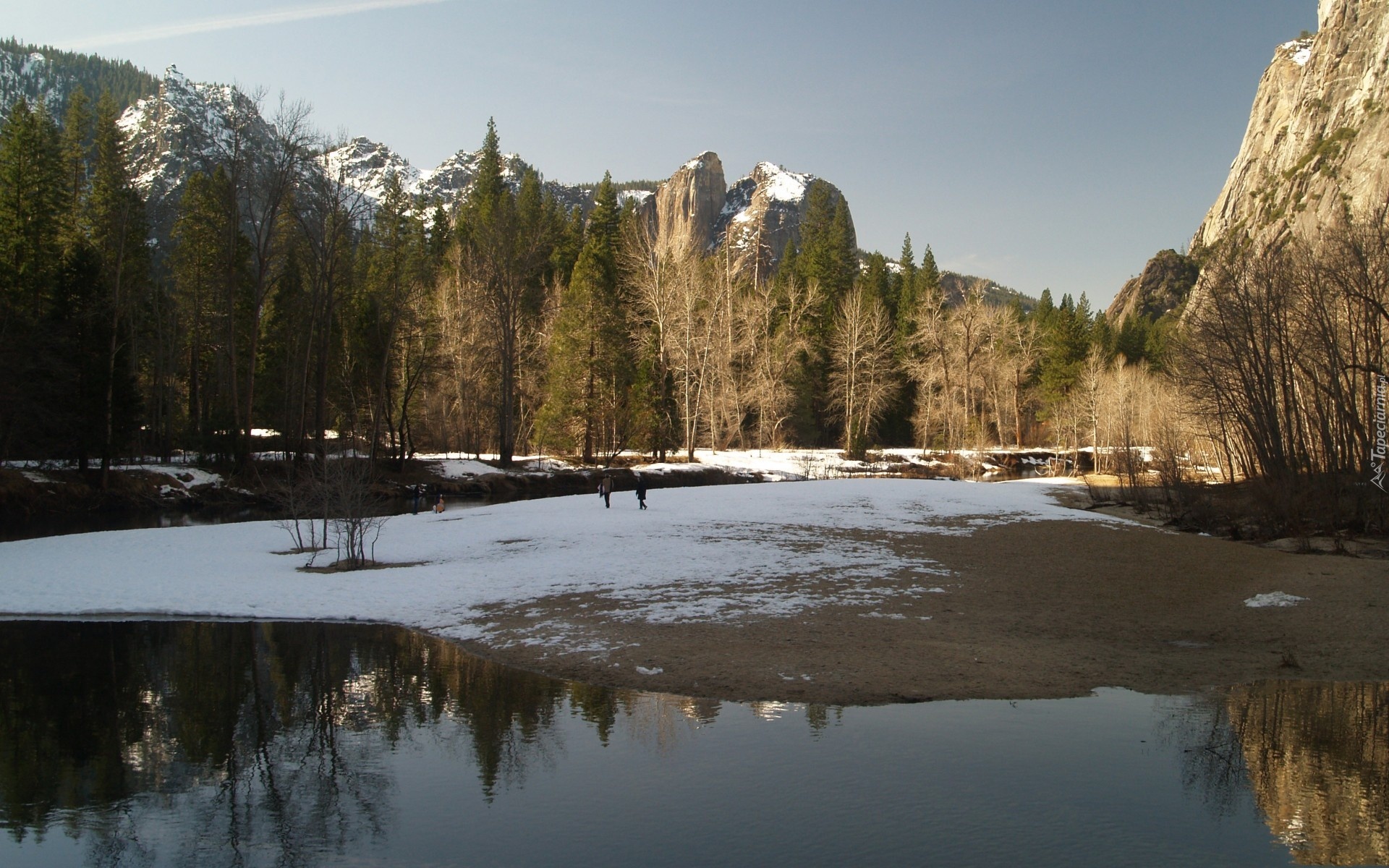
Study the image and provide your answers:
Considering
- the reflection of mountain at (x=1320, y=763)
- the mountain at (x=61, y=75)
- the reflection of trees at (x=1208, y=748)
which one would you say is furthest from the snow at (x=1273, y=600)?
the mountain at (x=61, y=75)

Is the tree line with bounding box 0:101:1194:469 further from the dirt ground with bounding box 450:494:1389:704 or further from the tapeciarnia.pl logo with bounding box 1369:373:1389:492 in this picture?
the tapeciarnia.pl logo with bounding box 1369:373:1389:492

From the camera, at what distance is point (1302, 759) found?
796cm

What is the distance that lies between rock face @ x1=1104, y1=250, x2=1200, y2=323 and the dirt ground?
14073 cm

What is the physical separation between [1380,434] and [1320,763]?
2224 cm

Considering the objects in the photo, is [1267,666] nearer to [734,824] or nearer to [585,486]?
[734,824]

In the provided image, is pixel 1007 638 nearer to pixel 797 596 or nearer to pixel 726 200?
pixel 797 596

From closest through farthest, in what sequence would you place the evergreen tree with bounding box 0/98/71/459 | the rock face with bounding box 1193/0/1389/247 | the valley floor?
the valley floor
the evergreen tree with bounding box 0/98/71/459
the rock face with bounding box 1193/0/1389/247

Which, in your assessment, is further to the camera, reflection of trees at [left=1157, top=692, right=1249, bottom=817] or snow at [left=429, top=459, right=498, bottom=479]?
snow at [left=429, top=459, right=498, bottom=479]

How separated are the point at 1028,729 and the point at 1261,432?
79.5 feet

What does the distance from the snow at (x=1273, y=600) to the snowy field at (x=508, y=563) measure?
5.30 metres

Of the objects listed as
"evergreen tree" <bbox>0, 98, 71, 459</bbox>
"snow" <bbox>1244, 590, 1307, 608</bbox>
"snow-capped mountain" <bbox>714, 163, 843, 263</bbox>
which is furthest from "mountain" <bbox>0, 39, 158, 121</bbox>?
"snow" <bbox>1244, 590, 1307, 608</bbox>

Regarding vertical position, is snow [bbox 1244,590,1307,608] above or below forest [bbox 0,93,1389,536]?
below

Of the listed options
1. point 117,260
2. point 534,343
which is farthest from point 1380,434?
point 117,260

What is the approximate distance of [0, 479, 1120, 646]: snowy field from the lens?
1493cm
